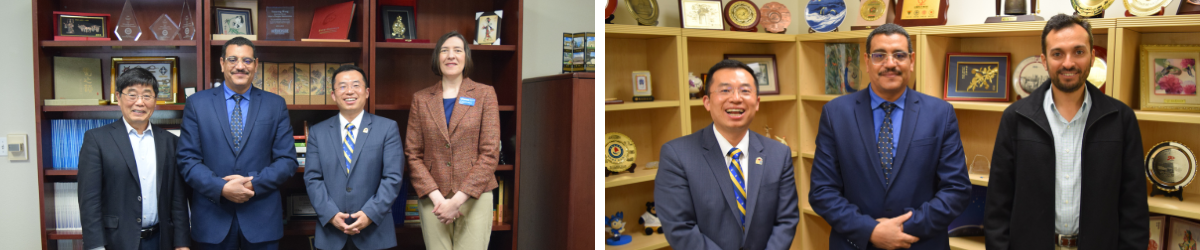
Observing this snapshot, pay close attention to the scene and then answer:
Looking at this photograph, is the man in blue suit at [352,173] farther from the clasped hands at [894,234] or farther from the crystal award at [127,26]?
the clasped hands at [894,234]

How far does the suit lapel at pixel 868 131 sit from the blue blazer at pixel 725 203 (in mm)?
268

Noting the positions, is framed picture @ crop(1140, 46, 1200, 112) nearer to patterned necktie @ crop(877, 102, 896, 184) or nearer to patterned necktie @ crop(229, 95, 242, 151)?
patterned necktie @ crop(877, 102, 896, 184)

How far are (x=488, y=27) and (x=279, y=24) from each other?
0.94 m

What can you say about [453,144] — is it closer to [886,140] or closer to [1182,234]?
[886,140]

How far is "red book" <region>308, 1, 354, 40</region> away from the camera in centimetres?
260

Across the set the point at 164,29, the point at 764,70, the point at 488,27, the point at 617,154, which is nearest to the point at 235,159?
the point at 164,29

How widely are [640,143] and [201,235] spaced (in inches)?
66.3

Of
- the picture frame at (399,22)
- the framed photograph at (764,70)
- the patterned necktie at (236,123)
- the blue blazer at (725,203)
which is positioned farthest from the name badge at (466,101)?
the framed photograph at (764,70)

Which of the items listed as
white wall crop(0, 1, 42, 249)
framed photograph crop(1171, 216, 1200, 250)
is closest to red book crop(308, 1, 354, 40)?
white wall crop(0, 1, 42, 249)

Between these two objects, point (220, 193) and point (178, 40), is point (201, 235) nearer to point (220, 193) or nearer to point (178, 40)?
point (220, 193)

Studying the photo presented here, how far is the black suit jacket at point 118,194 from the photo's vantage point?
209cm

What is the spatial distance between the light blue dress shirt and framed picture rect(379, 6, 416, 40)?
96.5 inches

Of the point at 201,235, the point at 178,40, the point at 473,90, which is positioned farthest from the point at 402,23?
the point at 201,235

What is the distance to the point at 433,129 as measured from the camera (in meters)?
2.34
